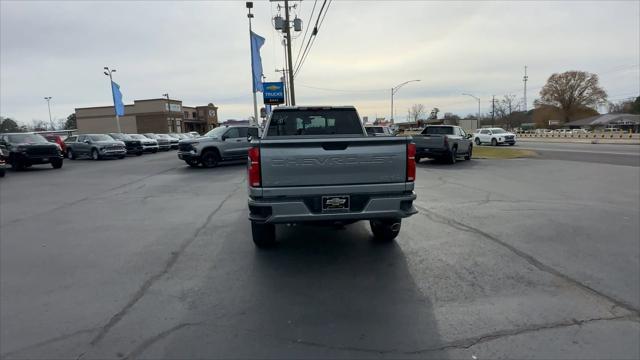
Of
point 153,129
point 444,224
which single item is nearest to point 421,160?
point 444,224

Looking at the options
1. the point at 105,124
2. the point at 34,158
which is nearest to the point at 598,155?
the point at 34,158

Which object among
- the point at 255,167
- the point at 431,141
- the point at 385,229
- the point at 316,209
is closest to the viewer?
the point at 255,167

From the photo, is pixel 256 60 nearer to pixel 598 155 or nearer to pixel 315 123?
pixel 598 155

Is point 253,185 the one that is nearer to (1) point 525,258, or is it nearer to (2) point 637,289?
(1) point 525,258

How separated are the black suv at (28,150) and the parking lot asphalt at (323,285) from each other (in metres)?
12.9

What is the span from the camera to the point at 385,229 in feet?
19.7

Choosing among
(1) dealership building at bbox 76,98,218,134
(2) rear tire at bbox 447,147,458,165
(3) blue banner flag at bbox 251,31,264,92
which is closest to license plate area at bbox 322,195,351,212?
(2) rear tire at bbox 447,147,458,165

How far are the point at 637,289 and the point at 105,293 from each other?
230 inches

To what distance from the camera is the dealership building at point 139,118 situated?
64625 millimetres

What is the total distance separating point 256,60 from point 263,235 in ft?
82.6

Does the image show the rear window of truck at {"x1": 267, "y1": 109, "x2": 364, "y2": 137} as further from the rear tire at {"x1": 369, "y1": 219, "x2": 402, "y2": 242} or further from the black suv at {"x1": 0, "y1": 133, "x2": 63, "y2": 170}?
the black suv at {"x1": 0, "y1": 133, "x2": 63, "y2": 170}

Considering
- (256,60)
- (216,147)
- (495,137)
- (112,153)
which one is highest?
(256,60)

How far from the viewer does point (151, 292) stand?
4414 mm

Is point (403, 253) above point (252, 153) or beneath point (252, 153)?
beneath
